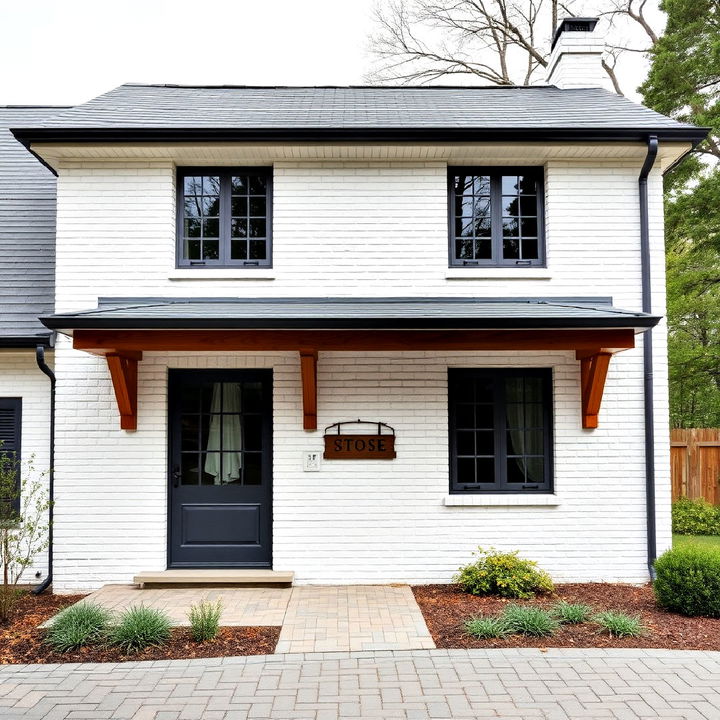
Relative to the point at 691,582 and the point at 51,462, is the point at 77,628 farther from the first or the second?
the point at 691,582

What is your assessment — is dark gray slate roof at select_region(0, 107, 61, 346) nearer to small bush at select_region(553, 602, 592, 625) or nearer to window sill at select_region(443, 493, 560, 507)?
window sill at select_region(443, 493, 560, 507)

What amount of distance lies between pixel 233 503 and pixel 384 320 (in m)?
3.00

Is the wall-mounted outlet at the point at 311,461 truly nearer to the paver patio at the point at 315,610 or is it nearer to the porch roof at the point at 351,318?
the paver patio at the point at 315,610

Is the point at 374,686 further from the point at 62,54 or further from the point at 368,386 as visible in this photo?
the point at 62,54

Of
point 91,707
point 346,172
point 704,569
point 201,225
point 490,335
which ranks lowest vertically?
point 91,707

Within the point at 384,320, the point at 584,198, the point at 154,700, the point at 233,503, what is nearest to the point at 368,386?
the point at 384,320

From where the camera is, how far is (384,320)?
6.48 meters

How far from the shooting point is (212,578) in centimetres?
723

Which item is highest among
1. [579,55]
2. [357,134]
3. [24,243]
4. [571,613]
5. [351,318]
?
[579,55]

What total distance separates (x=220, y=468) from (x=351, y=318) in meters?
2.66

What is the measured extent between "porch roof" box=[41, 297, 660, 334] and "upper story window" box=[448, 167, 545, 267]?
1009 millimetres

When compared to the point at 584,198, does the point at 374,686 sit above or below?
below

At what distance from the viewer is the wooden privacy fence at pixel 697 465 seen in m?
12.3

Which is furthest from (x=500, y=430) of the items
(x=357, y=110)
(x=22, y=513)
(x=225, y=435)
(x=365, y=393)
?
(x=22, y=513)
